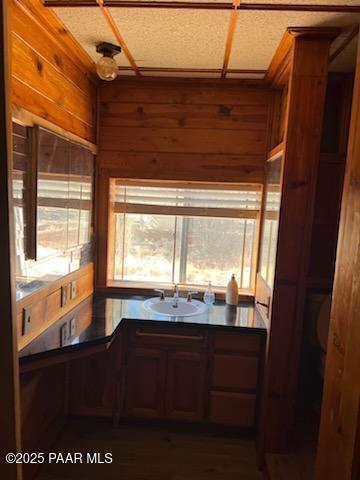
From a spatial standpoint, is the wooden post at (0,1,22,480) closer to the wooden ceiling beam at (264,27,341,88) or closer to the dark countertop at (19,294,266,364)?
the dark countertop at (19,294,266,364)

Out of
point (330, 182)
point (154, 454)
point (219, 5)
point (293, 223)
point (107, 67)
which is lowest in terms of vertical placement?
point (154, 454)

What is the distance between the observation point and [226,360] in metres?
2.24

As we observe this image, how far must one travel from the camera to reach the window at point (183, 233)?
273 centimetres

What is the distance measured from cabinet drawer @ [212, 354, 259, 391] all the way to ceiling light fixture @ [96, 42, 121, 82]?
6.25 ft

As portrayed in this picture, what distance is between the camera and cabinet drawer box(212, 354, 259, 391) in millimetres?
2230

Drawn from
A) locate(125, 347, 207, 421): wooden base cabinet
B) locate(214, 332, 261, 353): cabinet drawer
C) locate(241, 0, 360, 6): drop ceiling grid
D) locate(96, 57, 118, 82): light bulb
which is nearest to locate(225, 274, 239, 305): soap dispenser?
A: locate(214, 332, 261, 353): cabinet drawer

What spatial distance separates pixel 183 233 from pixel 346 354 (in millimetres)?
2208

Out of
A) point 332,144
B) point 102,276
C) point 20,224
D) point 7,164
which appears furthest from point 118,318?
point 332,144

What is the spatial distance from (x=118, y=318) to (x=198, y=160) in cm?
133

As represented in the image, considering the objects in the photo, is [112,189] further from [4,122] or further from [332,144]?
[4,122]

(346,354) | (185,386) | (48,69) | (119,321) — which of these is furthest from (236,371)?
(48,69)

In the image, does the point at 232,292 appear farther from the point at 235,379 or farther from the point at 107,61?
the point at 107,61

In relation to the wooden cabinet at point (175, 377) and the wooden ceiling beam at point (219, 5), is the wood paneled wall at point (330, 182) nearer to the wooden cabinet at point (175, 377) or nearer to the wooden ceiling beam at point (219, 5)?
the wooden cabinet at point (175, 377)

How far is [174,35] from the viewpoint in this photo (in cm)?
181
